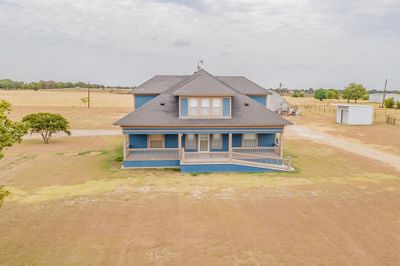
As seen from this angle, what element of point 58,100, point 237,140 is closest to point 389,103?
point 237,140

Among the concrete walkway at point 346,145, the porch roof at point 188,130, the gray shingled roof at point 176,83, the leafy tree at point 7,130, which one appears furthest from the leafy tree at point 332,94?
the leafy tree at point 7,130

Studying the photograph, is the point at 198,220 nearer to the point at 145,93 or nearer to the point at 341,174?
the point at 341,174

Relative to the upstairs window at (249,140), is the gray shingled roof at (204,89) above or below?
above

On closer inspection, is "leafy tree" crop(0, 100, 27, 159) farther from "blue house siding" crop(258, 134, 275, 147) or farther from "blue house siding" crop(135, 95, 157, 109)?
"blue house siding" crop(135, 95, 157, 109)

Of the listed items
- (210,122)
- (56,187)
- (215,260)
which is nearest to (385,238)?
(215,260)

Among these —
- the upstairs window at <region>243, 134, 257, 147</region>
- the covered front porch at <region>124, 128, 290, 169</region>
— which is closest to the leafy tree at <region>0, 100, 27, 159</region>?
the covered front porch at <region>124, 128, 290, 169</region>

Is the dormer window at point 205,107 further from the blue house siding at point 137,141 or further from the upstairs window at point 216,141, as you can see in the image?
the blue house siding at point 137,141
